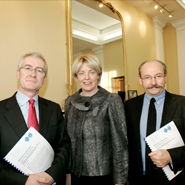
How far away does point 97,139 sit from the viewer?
158 centimetres

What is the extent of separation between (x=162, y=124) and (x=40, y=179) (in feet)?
3.47

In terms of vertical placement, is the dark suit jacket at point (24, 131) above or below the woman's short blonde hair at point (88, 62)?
below

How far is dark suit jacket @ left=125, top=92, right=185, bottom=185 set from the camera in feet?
4.99

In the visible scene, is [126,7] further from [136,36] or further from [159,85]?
[159,85]

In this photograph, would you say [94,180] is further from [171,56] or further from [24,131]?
[171,56]

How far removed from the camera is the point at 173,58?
5.66 meters

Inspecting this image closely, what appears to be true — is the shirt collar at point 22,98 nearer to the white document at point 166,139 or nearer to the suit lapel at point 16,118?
the suit lapel at point 16,118

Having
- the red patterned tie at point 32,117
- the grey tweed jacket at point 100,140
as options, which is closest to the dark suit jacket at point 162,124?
the grey tweed jacket at point 100,140

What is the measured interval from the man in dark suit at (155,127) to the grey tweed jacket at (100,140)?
6.7 inches

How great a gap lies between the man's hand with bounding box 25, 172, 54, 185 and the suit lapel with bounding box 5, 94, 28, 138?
29 cm

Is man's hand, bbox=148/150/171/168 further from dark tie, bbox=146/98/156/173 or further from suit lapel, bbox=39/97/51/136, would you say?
suit lapel, bbox=39/97/51/136

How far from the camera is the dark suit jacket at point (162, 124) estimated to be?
152 cm

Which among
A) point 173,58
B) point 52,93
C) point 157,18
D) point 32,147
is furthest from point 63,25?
point 173,58

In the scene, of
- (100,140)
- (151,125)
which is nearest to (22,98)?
(100,140)
